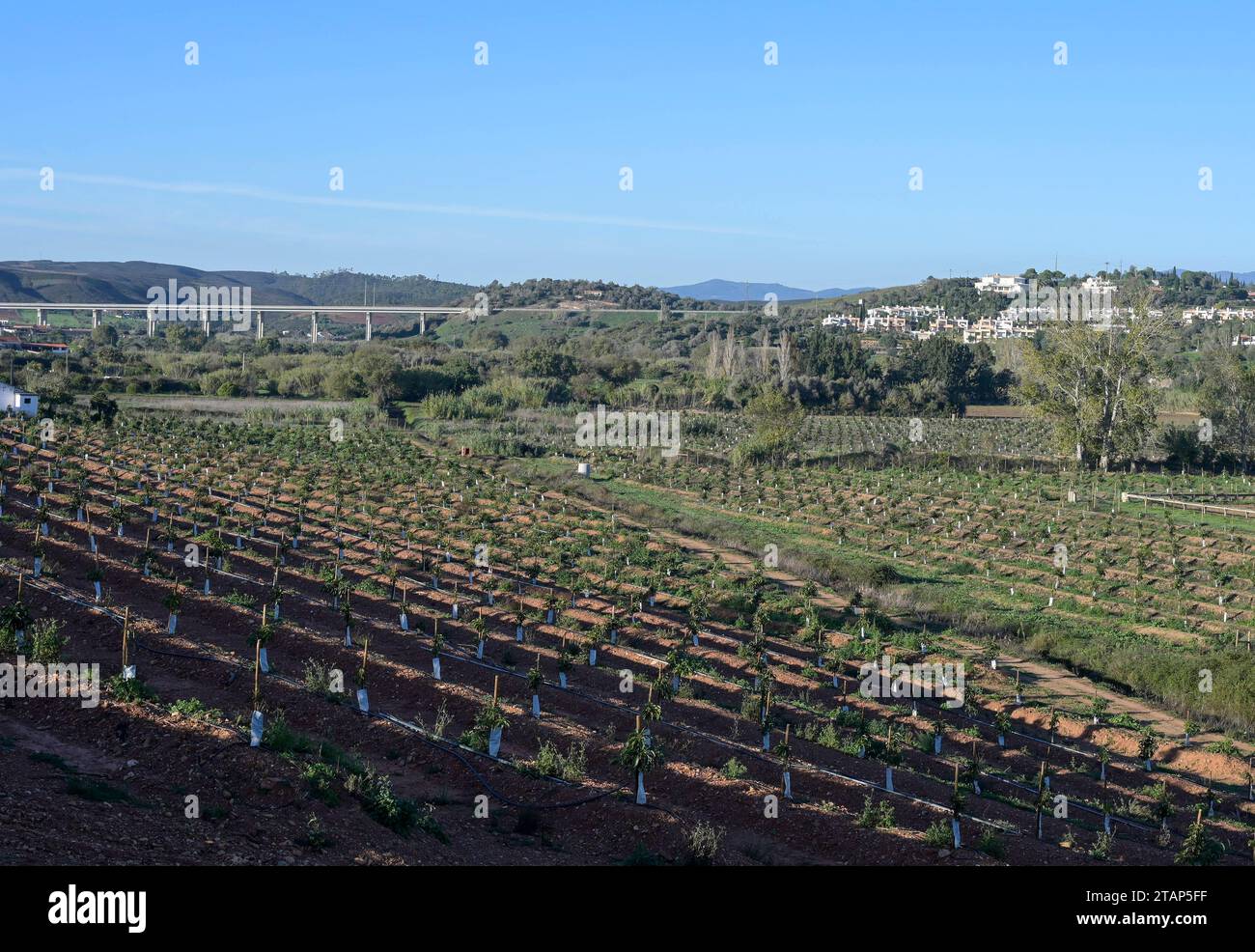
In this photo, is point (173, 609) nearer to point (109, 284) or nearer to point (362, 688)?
point (362, 688)

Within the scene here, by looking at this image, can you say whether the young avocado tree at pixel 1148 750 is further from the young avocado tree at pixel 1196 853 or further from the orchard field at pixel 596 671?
the young avocado tree at pixel 1196 853

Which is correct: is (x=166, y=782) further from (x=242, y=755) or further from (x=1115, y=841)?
(x=1115, y=841)

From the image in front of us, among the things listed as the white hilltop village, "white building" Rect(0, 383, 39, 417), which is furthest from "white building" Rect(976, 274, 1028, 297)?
"white building" Rect(0, 383, 39, 417)

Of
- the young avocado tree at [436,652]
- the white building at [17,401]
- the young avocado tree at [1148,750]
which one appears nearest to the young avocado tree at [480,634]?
the young avocado tree at [436,652]

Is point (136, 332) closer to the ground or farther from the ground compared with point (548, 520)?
farther from the ground

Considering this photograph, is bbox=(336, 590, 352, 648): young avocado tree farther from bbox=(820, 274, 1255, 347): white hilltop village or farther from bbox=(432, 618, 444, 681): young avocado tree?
bbox=(820, 274, 1255, 347): white hilltop village
